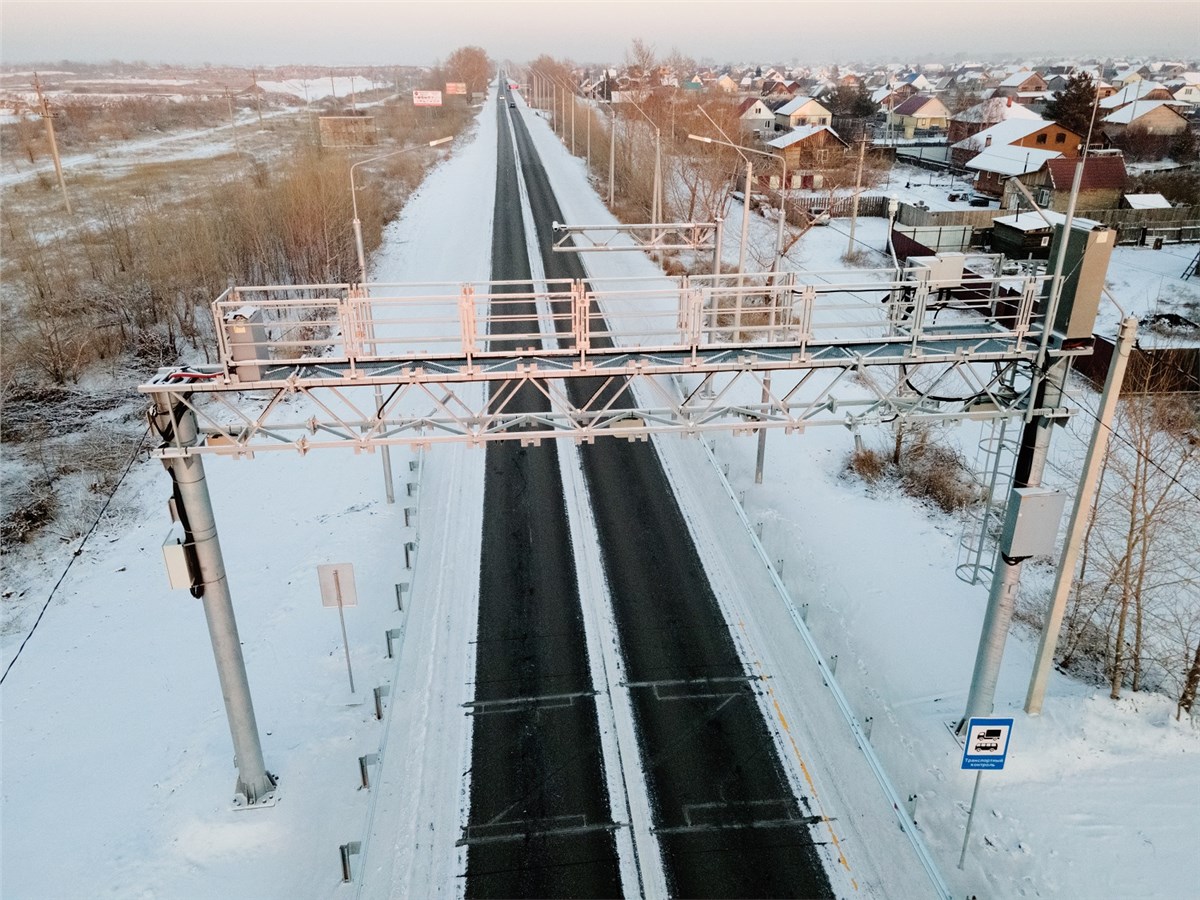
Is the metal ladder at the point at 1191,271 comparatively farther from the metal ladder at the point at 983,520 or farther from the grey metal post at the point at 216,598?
the grey metal post at the point at 216,598

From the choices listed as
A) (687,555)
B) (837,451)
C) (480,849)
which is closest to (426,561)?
(687,555)

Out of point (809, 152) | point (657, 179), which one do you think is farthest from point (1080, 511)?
point (809, 152)

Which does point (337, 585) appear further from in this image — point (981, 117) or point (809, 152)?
point (981, 117)

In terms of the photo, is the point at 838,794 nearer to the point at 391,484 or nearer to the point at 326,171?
the point at 391,484

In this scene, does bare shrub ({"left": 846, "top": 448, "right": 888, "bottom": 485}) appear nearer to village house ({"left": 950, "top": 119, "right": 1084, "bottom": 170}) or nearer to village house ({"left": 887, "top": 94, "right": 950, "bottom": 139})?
village house ({"left": 950, "top": 119, "right": 1084, "bottom": 170})

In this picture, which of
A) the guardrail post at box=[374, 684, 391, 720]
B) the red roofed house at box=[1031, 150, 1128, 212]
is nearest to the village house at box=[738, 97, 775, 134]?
the red roofed house at box=[1031, 150, 1128, 212]

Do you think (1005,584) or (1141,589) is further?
(1141,589)
